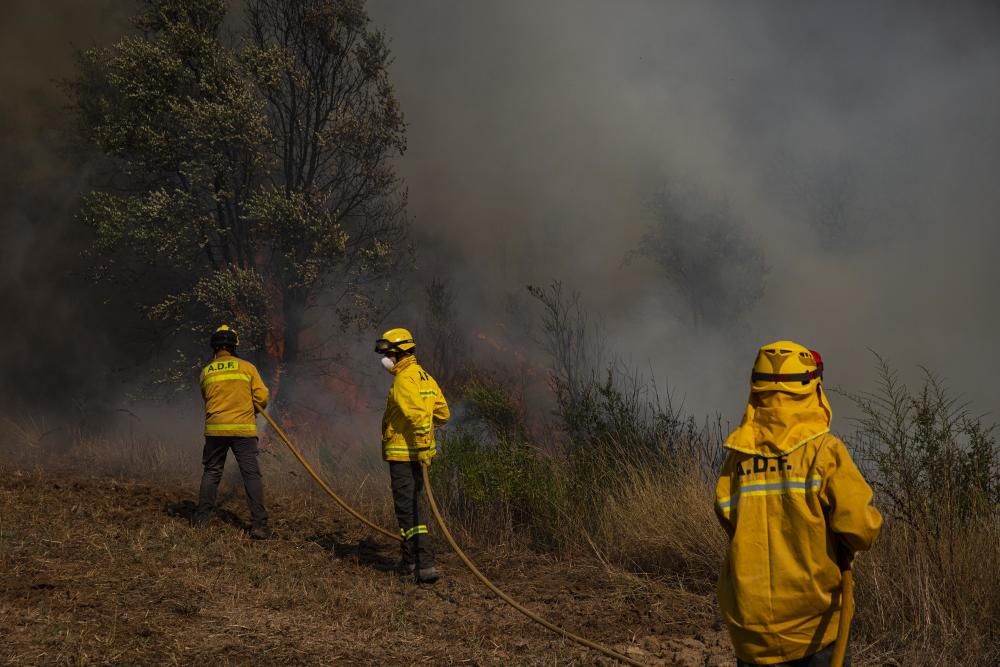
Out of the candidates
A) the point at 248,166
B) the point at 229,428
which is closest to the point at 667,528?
the point at 229,428

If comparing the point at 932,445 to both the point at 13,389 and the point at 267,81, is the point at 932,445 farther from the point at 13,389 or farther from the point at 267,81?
the point at 13,389

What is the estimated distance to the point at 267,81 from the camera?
10.6 metres

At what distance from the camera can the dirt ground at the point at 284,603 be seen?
396 centimetres

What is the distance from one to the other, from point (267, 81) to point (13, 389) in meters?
6.64

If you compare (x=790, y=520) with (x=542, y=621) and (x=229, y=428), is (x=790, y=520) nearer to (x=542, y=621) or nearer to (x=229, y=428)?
(x=542, y=621)

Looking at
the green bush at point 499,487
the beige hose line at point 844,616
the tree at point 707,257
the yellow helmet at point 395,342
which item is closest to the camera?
A: the beige hose line at point 844,616

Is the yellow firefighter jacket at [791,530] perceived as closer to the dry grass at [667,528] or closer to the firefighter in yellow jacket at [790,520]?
the firefighter in yellow jacket at [790,520]

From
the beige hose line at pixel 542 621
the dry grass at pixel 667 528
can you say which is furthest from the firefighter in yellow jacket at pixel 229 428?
the dry grass at pixel 667 528

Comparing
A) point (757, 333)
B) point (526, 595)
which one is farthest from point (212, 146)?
point (757, 333)

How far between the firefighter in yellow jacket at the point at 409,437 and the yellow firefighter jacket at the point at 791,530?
10.4 feet

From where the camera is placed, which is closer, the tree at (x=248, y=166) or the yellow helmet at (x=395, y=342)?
the yellow helmet at (x=395, y=342)

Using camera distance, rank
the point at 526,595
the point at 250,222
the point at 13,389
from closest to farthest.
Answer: the point at 526,595
the point at 250,222
the point at 13,389

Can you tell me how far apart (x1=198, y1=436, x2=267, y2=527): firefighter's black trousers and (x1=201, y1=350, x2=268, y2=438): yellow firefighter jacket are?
0.10 metres

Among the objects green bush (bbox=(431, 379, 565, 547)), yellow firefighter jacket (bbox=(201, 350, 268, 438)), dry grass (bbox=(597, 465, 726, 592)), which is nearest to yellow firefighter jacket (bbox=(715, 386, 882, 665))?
dry grass (bbox=(597, 465, 726, 592))
